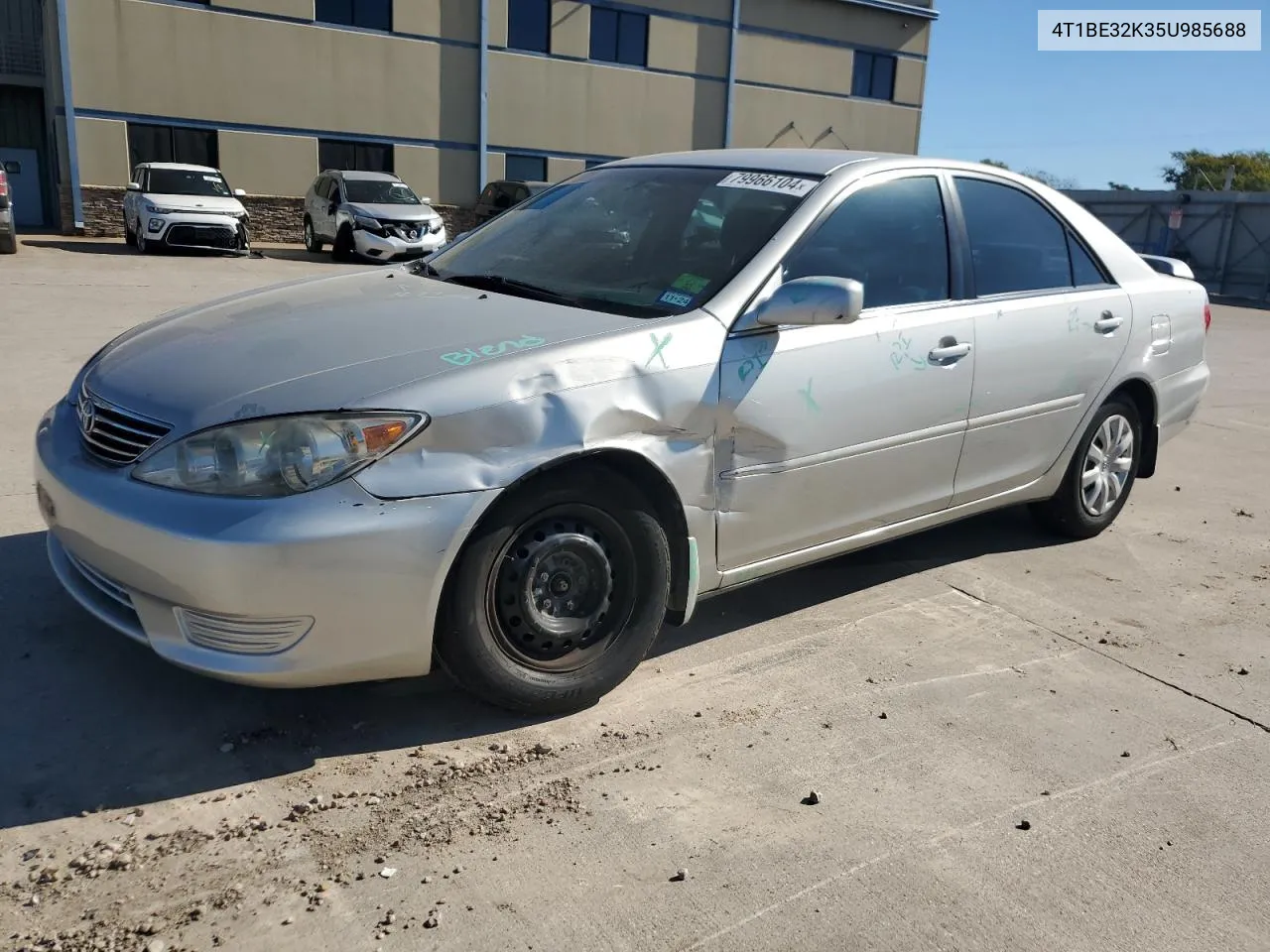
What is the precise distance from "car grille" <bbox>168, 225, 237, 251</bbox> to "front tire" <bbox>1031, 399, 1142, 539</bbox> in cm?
1716

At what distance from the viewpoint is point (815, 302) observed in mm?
3340

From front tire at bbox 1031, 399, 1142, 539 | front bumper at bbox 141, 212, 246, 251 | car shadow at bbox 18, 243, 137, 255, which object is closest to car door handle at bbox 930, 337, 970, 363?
front tire at bbox 1031, 399, 1142, 539

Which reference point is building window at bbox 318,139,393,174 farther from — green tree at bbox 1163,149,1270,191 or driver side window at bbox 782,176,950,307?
green tree at bbox 1163,149,1270,191

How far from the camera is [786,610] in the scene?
13.8 feet

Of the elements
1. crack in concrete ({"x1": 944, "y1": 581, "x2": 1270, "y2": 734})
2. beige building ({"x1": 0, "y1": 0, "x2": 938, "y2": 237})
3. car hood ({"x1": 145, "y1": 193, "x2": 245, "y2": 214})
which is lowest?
crack in concrete ({"x1": 944, "y1": 581, "x2": 1270, "y2": 734})

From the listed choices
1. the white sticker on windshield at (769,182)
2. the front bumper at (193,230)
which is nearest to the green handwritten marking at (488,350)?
the white sticker on windshield at (769,182)

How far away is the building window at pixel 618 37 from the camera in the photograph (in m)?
27.6

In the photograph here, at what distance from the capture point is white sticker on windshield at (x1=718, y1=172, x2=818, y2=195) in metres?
3.83

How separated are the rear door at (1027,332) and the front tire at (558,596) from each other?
163 cm

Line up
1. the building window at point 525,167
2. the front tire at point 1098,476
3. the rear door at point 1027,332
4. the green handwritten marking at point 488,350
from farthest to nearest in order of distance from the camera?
the building window at point 525,167 < the front tire at point 1098,476 < the rear door at point 1027,332 < the green handwritten marking at point 488,350

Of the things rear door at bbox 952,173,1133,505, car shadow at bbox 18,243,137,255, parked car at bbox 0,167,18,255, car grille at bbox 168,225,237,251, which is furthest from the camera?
car shadow at bbox 18,243,137,255

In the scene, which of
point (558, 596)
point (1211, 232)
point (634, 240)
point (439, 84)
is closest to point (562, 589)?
point (558, 596)

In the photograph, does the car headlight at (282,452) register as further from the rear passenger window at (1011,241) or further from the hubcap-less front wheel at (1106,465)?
the hubcap-less front wheel at (1106,465)

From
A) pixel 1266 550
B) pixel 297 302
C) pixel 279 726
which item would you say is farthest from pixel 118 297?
pixel 1266 550
